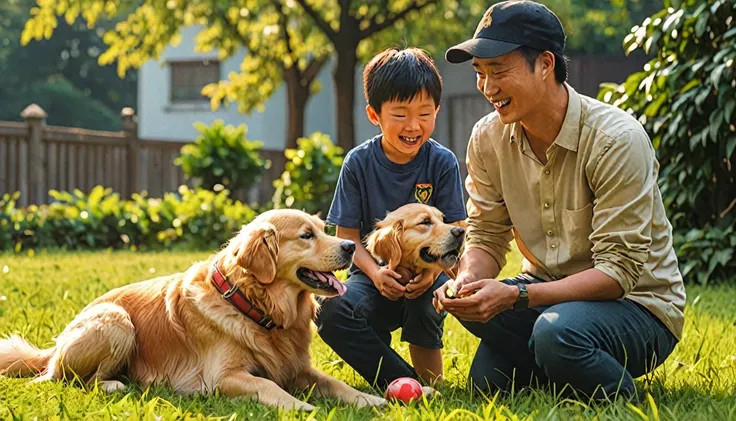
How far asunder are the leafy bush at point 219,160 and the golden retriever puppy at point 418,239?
969cm

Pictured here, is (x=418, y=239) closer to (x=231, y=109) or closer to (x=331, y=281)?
(x=331, y=281)

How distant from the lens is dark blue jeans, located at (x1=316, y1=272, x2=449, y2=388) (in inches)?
166

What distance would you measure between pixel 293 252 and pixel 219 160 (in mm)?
9969

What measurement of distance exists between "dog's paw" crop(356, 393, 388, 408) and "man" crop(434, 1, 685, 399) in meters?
0.45

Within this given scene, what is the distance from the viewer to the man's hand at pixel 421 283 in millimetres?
4188

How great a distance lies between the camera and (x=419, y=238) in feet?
13.5

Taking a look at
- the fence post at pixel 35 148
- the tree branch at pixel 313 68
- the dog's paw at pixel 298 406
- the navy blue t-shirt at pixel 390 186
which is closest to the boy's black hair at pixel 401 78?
the navy blue t-shirt at pixel 390 186

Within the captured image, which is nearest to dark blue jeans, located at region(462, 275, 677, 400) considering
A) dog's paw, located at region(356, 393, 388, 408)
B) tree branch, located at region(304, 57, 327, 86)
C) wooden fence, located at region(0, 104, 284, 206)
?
dog's paw, located at region(356, 393, 388, 408)

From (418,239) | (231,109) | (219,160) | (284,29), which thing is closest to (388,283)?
(418,239)

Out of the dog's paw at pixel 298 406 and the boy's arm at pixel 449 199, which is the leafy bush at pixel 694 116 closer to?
the boy's arm at pixel 449 199

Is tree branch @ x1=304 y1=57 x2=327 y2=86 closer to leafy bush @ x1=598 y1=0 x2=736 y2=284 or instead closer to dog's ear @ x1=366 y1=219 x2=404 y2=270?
leafy bush @ x1=598 y1=0 x2=736 y2=284

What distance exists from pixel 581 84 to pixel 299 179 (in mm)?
15097

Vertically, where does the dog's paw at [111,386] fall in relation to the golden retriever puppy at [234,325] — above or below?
below

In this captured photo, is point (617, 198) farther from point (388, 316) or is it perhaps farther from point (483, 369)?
point (388, 316)
